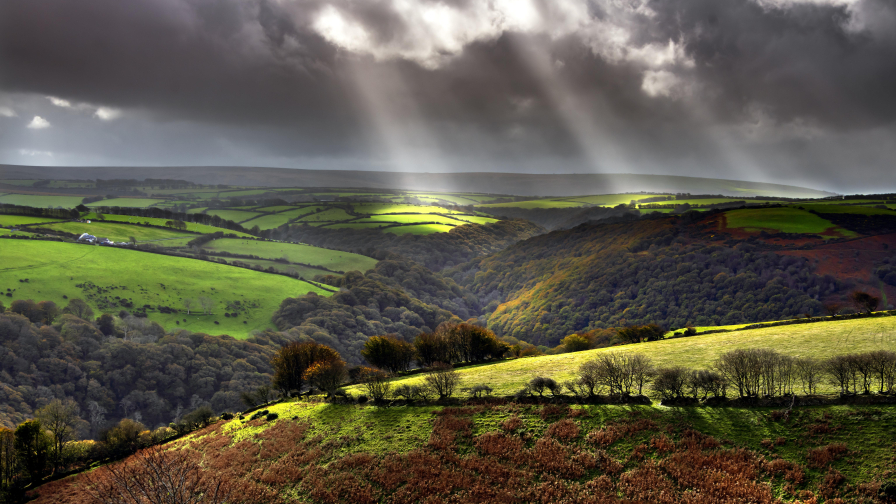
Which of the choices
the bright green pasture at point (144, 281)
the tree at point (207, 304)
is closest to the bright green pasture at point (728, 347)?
the bright green pasture at point (144, 281)

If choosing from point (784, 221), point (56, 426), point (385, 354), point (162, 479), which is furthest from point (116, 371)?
point (784, 221)

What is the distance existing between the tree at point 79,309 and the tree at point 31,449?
256 ft

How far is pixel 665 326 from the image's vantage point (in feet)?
509

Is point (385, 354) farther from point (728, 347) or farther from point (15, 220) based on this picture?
point (15, 220)

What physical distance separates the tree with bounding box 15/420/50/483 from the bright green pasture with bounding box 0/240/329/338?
247 feet

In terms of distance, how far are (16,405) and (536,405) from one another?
112 meters

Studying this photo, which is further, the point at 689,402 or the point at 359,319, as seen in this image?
the point at 359,319

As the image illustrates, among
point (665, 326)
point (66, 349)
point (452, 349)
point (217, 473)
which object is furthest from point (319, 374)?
point (665, 326)

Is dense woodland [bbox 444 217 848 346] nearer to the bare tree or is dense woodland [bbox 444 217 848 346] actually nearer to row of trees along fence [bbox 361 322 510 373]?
row of trees along fence [bbox 361 322 510 373]

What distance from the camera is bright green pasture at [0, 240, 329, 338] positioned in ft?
426

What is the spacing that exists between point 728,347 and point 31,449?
9647 centimetres

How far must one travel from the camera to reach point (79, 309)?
401 ft

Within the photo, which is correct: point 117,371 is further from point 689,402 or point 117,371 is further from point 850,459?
point 850,459

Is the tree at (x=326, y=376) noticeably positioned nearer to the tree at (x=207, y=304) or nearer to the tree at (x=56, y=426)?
the tree at (x=56, y=426)
